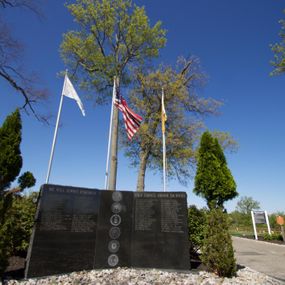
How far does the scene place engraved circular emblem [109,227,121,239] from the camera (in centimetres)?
691

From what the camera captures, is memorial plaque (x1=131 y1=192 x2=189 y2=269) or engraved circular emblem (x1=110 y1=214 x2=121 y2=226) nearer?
memorial plaque (x1=131 y1=192 x2=189 y2=269)

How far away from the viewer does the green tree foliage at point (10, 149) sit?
6.89 metres

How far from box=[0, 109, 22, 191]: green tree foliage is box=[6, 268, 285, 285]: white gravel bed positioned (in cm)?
307

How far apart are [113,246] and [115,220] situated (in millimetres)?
730

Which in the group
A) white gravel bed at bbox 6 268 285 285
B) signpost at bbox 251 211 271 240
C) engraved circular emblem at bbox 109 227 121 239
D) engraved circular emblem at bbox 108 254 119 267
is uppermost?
signpost at bbox 251 211 271 240

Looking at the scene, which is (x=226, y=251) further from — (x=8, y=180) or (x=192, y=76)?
(x=192, y=76)

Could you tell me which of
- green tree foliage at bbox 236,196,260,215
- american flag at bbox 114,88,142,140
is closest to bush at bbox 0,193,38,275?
american flag at bbox 114,88,142,140

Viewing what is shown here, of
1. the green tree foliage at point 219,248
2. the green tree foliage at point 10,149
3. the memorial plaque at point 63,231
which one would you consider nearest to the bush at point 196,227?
the green tree foliage at point 219,248

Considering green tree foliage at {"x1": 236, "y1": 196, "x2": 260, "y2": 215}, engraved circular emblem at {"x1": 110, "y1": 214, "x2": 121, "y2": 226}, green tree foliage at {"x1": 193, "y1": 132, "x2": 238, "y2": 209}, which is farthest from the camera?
green tree foliage at {"x1": 236, "y1": 196, "x2": 260, "y2": 215}

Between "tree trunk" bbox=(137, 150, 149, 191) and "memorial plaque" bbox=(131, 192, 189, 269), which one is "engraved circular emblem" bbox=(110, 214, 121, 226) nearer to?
"memorial plaque" bbox=(131, 192, 189, 269)

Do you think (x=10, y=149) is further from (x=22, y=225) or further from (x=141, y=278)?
(x=141, y=278)

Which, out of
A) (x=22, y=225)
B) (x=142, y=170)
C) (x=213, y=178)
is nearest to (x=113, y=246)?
(x=22, y=225)

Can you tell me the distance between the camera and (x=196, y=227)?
8250 mm

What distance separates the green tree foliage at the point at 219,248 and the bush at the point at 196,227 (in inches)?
44.5
